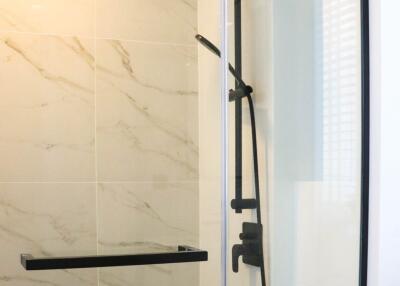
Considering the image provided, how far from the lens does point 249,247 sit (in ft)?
5.09

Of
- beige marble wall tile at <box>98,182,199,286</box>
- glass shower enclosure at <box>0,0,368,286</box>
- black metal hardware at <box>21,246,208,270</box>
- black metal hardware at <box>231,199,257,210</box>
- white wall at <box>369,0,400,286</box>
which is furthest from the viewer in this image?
beige marble wall tile at <box>98,182,199,286</box>

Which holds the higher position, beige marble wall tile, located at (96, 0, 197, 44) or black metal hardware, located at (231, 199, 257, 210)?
beige marble wall tile, located at (96, 0, 197, 44)

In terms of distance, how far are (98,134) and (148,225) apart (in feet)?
1.22

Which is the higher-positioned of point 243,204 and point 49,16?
point 49,16

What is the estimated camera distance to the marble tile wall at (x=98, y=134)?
1741mm

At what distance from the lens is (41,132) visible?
176cm

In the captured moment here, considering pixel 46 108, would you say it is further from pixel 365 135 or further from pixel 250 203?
pixel 365 135

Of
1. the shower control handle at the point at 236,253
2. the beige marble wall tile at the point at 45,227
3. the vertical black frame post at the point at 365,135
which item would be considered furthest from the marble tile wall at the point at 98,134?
the vertical black frame post at the point at 365,135

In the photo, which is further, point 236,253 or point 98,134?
point 98,134

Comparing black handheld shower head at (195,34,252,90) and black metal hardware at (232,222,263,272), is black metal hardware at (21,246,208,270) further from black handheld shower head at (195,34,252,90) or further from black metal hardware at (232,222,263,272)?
black handheld shower head at (195,34,252,90)

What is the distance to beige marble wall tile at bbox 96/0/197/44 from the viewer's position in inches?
72.2

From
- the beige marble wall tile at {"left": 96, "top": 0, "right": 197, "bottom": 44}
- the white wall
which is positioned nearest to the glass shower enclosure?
the beige marble wall tile at {"left": 96, "top": 0, "right": 197, "bottom": 44}

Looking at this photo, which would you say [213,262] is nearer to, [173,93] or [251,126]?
[251,126]

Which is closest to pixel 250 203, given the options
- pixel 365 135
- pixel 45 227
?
pixel 365 135
